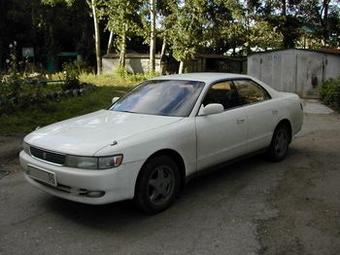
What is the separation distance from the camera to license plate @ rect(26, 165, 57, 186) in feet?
15.8

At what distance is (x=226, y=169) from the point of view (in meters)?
6.86

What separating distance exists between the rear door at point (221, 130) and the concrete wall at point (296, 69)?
12.6m

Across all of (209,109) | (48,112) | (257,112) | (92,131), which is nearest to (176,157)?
(209,109)

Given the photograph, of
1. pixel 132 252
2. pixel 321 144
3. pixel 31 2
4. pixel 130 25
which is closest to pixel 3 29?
pixel 31 2

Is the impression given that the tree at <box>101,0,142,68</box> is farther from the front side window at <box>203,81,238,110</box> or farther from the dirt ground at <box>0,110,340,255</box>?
the front side window at <box>203,81,238,110</box>

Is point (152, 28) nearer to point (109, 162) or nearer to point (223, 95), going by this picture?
point (223, 95)

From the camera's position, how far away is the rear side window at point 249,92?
6.58 meters

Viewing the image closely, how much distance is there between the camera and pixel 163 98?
6.01 m

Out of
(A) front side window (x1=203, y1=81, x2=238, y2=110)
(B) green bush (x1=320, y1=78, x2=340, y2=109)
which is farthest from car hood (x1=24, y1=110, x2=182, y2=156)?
(B) green bush (x1=320, y1=78, x2=340, y2=109)

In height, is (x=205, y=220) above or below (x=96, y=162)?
below

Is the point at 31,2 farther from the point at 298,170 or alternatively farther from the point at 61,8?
the point at 298,170

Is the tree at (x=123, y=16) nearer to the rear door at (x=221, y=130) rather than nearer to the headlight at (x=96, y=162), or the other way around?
the rear door at (x=221, y=130)

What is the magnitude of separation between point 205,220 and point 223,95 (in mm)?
1967

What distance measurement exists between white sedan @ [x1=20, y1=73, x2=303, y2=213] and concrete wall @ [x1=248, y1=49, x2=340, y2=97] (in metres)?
11.7
